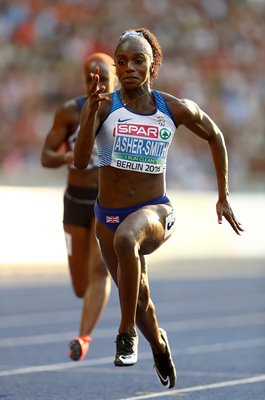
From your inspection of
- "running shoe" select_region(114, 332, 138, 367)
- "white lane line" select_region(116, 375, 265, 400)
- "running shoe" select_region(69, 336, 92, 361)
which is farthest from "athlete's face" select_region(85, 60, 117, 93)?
"running shoe" select_region(114, 332, 138, 367)

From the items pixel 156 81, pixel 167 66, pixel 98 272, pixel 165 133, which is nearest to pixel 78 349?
pixel 98 272

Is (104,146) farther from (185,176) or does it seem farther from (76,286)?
(185,176)

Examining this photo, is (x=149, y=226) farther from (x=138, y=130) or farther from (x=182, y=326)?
(x=182, y=326)

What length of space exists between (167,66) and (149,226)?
668 inches

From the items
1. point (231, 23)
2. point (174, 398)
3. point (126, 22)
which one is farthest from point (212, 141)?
point (231, 23)

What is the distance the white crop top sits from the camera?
6.66 metres

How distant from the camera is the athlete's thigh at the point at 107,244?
22.4ft

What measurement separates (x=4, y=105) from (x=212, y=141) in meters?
13.9

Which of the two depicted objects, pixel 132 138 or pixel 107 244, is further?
pixel 107 244

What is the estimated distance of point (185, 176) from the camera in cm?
2203

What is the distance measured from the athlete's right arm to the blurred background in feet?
28.5

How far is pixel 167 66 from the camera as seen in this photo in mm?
23328

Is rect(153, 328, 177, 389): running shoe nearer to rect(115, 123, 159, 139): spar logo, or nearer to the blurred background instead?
rect(115, 123, 159, 139): spar logo

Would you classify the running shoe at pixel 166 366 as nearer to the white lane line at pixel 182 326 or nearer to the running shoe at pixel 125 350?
the running shoe at pixel 125 350
